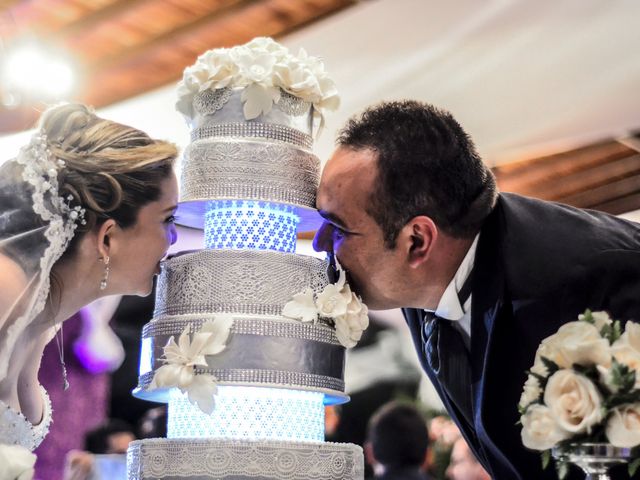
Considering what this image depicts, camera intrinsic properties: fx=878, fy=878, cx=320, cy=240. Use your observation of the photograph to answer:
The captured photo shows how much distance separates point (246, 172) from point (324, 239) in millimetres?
441

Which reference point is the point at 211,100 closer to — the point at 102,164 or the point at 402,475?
the point at 102,164

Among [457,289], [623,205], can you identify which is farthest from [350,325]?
[623,205]

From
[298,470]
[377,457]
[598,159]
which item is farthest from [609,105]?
[298,470]

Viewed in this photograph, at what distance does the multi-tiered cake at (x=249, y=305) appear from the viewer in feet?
8.10

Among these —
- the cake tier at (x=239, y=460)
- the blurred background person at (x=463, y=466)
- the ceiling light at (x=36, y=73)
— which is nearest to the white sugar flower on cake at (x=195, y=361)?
the cake tier at (x=239, y=460)

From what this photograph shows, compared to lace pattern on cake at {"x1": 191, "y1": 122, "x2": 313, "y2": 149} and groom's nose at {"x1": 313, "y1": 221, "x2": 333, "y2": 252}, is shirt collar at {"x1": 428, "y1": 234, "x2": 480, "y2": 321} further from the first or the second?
lace pattern on cake at {"x1": 191, "y1": 122, "x2": 313, "y2": 149}

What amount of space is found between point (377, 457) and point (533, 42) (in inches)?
115

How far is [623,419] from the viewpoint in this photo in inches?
75.6

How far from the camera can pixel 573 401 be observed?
1945 mm

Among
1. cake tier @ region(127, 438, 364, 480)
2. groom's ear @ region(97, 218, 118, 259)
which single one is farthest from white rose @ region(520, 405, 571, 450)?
groom's ear @ region(97, 218, 118, 259)

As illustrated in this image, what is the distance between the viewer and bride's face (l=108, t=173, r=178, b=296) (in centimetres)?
271

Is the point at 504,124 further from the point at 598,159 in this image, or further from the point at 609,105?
the point at 598,159

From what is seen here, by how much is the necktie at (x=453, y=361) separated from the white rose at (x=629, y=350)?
987 mm

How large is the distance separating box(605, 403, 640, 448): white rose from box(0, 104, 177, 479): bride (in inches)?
57.8
